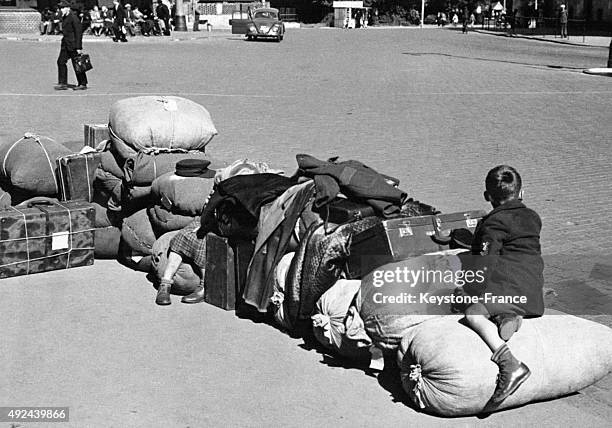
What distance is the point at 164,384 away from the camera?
4984 millimetres

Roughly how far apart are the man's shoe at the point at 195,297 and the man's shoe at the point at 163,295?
11cm

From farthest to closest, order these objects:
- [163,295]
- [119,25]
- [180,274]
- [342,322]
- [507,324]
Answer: [119,25] < [180,274] < [163,295] < [342,322] < [507,324]

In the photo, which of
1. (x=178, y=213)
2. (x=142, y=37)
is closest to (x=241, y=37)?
(x=142, y=37)

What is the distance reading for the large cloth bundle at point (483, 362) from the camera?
4.54 metres

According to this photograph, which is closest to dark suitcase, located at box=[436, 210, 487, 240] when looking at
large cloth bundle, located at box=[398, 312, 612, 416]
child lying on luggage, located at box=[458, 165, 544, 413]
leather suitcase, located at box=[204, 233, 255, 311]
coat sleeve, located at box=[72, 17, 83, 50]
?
child lying on luggage, located at box=[458, 165, 544, 413]

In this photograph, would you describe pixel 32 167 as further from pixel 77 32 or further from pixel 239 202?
pixel 77 32

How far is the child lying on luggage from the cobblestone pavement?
645 millimetres

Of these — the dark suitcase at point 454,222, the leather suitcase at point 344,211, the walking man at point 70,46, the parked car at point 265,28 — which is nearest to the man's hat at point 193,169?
the leather suitcase at point 344,211

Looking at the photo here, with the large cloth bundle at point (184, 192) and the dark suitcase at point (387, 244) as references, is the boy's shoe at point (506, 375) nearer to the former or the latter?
the dark suitcase at point (387, 244)

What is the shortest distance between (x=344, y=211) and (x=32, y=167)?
11.2 ft

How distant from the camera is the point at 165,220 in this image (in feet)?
22.6

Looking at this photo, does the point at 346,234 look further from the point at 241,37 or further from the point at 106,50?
the point at 241,37

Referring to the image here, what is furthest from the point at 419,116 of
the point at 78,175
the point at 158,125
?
the point at 78,175

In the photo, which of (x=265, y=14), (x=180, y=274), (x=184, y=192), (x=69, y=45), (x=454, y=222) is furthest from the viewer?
(x=265, y=14)
